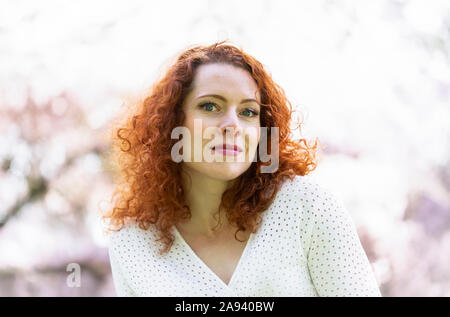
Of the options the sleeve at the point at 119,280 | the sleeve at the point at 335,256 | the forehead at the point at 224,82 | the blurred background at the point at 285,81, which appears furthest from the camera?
the blurred background at the point at 285,81

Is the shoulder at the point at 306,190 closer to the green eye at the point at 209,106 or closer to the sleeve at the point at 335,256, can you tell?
the sleeve at the point at 335,256

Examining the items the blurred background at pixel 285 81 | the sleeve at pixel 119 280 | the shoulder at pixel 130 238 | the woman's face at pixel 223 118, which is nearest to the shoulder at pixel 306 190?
the woman's face at pixel 223 118

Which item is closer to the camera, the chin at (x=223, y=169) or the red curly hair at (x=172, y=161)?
the chin at (x=223, y=169)

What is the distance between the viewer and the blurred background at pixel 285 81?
3.80m

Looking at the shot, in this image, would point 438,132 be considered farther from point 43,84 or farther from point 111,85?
point 43,84

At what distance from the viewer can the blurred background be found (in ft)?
12.5

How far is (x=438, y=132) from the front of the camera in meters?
3.84

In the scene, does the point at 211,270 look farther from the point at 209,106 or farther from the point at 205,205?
the point at 209,106

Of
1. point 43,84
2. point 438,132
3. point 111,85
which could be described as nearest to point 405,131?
point 438,132

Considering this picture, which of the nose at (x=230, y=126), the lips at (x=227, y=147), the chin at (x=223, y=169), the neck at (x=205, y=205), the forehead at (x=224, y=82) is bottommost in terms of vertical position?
the neck at (x=205, y=205)

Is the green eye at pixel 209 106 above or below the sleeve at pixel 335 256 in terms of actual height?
above

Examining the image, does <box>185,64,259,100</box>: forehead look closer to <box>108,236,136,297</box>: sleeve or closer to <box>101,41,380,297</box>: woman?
<box>101,41,380,297</box>: woman
